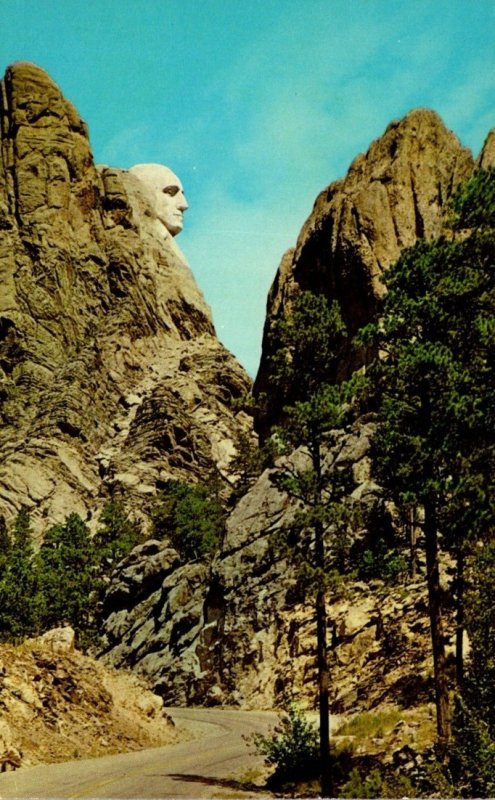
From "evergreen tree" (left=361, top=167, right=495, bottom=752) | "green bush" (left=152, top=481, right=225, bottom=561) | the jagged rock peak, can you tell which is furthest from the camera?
the jagged rock peak

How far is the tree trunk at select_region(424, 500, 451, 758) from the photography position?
18.0 meters

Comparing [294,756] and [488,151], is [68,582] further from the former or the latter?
[488,151]

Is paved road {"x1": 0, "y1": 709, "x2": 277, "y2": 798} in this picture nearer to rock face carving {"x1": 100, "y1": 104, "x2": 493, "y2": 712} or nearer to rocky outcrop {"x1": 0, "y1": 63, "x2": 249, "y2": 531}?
rock face carving {"x1": 100, "y1": 104, "x2": 493, "y2": 712}

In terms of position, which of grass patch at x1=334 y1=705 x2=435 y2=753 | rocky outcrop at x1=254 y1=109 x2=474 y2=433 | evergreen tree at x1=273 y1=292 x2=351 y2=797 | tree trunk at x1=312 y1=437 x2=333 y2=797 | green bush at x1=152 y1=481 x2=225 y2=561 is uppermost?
rocky outcrop at x1=254 y1=109 x2=474 y2=433

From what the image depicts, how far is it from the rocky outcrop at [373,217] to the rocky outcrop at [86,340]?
1615 inches

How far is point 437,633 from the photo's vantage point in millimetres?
18984

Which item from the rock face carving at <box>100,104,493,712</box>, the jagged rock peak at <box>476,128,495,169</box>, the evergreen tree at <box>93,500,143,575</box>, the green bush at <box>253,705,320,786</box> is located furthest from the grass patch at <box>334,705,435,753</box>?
the jagged rock peak at <box>476,128,495,169</box>

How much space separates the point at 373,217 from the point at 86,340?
265 ft

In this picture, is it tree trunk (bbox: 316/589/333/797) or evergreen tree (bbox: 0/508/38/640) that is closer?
tree trunk (bbox: 316/589/333/797)

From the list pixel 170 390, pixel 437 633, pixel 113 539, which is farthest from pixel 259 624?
pixel 170 390

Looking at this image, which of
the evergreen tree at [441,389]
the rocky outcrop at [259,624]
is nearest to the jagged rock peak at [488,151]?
the rocky outcrop at [259,624]

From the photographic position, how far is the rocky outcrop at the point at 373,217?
74125 mm

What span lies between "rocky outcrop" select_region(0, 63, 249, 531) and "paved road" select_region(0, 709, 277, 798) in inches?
3329

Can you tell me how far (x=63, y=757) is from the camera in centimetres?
2150
